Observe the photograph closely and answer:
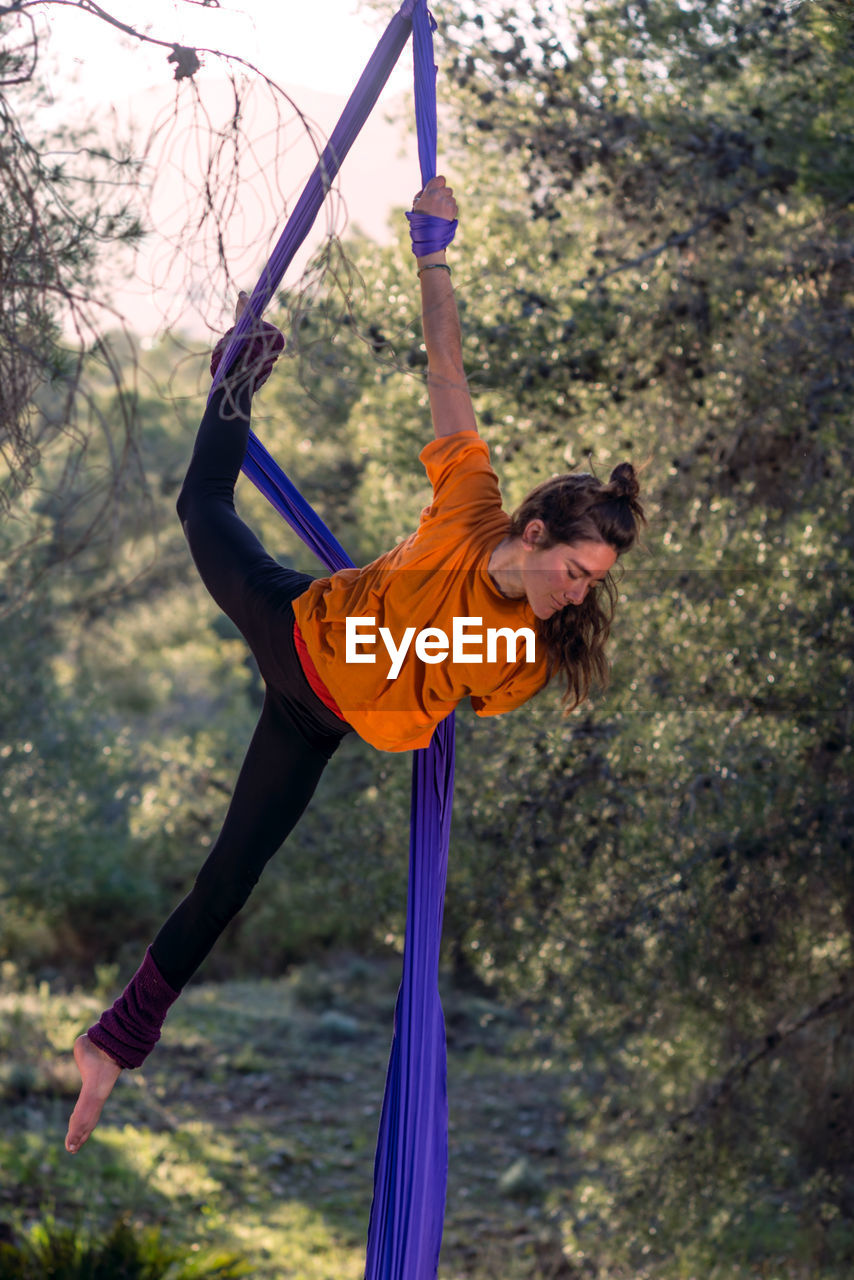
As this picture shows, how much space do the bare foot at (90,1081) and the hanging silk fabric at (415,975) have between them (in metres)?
0.46

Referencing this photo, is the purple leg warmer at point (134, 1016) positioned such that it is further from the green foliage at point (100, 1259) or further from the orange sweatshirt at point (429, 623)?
the green foliage at point (100, 1259)

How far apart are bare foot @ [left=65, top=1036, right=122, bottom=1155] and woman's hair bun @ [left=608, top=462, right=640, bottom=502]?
1.23 metres

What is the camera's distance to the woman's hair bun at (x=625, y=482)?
189 cm

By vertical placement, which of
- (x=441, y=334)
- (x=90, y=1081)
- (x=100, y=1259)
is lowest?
(x=100, y=1259)

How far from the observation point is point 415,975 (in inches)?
81.9

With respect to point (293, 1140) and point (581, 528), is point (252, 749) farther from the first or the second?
point (293, 1140)

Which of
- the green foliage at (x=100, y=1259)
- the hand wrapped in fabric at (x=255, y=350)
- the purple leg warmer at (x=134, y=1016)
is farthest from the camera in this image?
the green foliage at (x=100, y=1259)

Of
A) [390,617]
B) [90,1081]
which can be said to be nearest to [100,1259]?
[90,1081]

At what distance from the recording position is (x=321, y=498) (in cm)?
766

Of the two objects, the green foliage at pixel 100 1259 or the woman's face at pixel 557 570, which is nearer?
the woman's face at pixel 557 570

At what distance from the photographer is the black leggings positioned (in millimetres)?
2002

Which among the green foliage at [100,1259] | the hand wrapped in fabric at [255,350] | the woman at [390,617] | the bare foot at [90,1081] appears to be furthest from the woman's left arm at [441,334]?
the green foliage at [100,1259]

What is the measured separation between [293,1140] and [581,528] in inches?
250

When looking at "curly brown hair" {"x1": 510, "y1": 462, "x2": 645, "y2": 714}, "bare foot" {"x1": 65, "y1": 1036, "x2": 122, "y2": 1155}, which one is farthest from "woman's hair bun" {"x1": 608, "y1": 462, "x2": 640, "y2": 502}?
"bare foot" {"x1": 65, "y1": 1036, "x2": 122, "y2": 1155}
